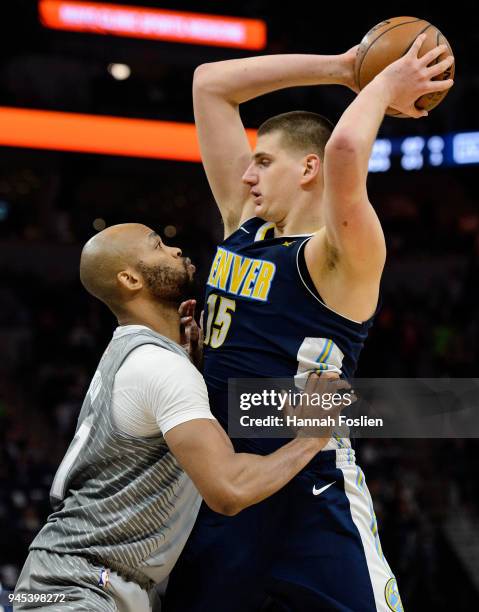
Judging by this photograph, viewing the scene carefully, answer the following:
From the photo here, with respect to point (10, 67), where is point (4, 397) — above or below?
below

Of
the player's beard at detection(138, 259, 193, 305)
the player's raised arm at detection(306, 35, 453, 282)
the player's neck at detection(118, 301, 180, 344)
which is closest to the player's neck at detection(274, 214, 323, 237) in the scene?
the player's raised arm at detection(306, 35, 453, 282)

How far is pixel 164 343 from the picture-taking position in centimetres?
300

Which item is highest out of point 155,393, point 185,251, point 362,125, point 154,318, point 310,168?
point 185,251

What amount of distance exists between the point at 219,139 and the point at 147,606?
169cm

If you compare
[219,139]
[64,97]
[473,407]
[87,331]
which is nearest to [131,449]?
[219,139]

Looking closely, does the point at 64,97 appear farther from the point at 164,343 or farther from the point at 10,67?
the point at 164,343

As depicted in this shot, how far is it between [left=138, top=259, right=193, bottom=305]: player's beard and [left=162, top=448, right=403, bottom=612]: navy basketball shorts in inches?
29.3

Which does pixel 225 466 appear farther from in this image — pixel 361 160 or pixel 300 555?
pixel 361 160

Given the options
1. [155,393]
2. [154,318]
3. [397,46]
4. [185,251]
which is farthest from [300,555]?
[185,251]

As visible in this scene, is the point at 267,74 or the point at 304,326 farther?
the point at 267,74

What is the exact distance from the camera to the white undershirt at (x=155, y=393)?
2762 millimetres

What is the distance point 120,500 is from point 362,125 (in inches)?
53.3

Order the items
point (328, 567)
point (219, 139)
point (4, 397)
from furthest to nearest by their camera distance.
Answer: point (4, 397)
point (219, 139)
point (328, 567)

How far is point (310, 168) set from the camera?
125 inches
